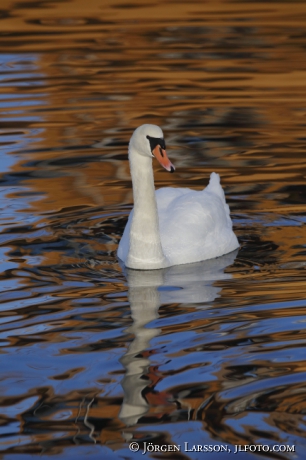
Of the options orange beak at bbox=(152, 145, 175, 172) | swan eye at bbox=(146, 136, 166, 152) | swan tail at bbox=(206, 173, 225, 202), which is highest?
swan eye at bbox=(146, 136, 166, 152)

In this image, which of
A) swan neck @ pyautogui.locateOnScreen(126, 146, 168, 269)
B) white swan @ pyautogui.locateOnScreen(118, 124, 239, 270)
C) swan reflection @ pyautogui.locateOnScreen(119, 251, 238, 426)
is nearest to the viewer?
swan reflection @ pyautogui.locateOnScreen(119, 251, 238, 426)

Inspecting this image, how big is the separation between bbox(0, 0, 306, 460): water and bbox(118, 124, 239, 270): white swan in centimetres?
15

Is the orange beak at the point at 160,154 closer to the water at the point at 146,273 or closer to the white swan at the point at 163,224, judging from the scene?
the white swan at the point at 163,224

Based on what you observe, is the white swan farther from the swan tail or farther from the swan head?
the swan tail

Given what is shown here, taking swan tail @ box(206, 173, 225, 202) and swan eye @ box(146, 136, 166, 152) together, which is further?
swan tail @ box(206, 173, 225, 202)

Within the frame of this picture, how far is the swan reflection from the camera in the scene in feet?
20.4

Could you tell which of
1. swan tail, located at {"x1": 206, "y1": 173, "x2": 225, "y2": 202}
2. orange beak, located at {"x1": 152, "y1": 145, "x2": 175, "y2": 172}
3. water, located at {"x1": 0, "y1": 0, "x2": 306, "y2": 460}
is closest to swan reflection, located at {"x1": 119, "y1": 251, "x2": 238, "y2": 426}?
water, located at {"x1": 0, "y1": 0, "x2": 306, "y2": 460}

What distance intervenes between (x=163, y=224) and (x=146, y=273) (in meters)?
0.65

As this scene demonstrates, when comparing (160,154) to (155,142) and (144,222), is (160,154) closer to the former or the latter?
(155,142)

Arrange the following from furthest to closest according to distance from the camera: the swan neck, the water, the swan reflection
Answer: the swan neck
the swan reflection
the water

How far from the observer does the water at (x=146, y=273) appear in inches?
234

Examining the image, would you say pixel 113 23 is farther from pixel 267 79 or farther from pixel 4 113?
pixel 4 113

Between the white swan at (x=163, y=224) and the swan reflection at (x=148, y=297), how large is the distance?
10 centimetres

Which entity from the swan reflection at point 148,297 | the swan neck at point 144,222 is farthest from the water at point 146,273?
the swan neck at point 144,222
